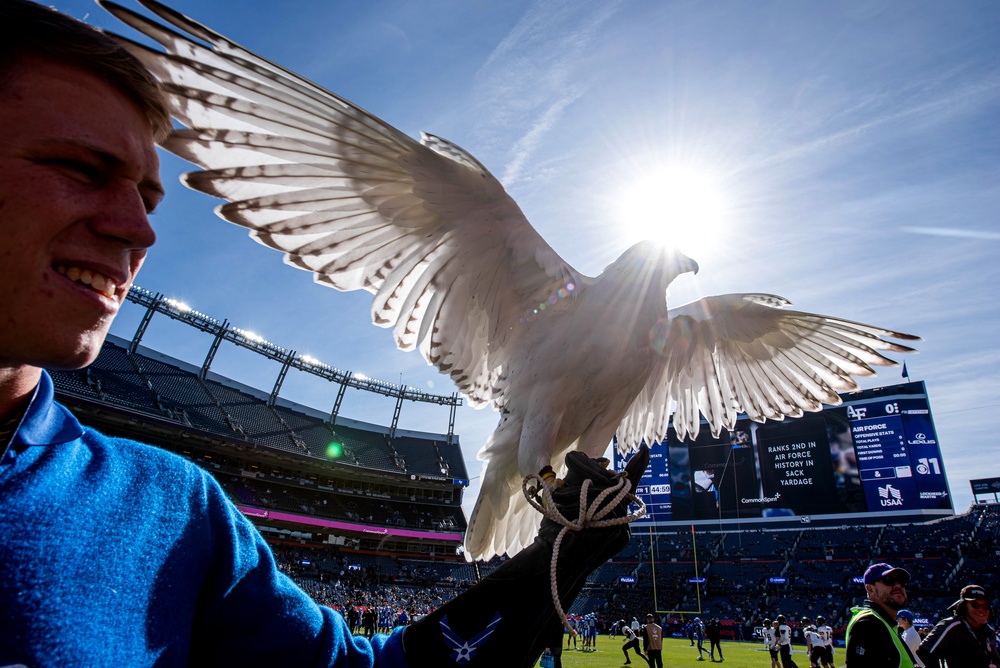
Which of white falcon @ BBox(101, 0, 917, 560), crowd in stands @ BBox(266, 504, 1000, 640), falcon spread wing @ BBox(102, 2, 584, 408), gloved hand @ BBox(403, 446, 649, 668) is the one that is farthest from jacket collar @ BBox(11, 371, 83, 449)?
crowd in stands @ BBox(266, 504, 1000, 640)

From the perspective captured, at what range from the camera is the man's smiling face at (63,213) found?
3.11ft

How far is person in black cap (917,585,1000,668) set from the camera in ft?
16.7

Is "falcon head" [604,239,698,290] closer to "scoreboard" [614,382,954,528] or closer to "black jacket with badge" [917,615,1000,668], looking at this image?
"black jacket with badge" [917,615,1000,668]

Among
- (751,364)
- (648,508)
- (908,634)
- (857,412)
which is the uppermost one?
(857,412)

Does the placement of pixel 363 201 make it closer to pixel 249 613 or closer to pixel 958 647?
pixel 249 613

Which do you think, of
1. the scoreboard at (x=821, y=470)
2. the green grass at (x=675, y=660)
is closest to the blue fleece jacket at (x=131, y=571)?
the green grass at (x=675, y=660)

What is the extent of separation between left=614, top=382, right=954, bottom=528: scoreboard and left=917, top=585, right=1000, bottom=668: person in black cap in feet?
92.4

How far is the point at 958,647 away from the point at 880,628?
1325 mm

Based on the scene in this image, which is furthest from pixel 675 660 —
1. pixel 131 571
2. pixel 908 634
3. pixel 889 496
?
pixel 889 496

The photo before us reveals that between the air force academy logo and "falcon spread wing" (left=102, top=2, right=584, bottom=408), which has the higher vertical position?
"falcon spread wing" (left=102, top=2, right=584, bottom=408)

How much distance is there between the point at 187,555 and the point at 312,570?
129 feet

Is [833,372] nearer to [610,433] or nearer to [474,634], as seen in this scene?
[610,433]

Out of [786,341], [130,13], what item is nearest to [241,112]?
[130,13]

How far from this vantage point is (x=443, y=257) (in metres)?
3.94
